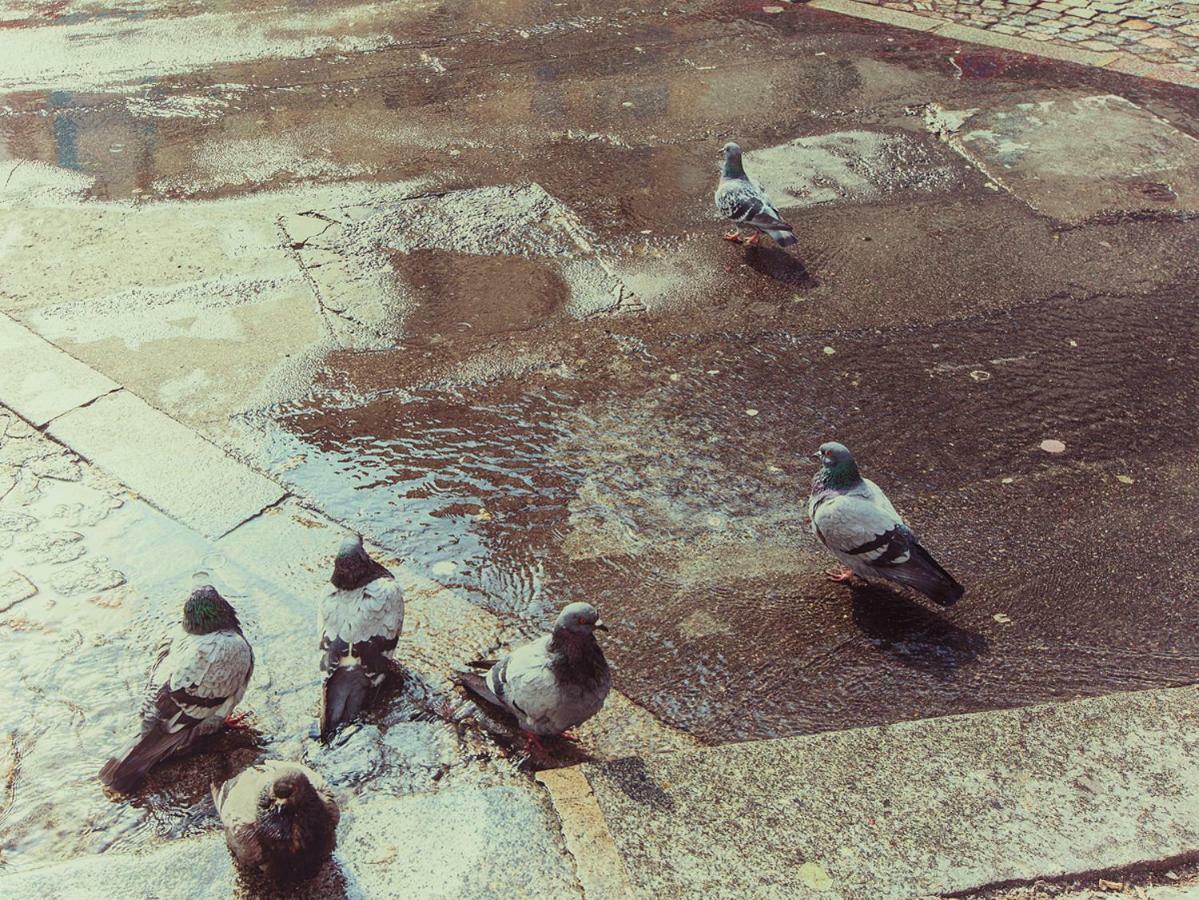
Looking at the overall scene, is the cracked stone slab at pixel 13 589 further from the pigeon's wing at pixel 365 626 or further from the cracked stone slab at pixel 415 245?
the cracked stone slab at pixel 415 245

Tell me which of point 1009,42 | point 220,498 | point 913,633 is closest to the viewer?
point 913,633

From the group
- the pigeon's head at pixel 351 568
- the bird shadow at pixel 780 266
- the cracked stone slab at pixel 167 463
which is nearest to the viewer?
the pigeon's head at pixel 351 568

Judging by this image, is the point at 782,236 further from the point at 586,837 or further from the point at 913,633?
the point at 586,837

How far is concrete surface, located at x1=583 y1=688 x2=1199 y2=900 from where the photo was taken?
3.11 m

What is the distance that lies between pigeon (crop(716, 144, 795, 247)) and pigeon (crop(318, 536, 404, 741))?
3.94 m

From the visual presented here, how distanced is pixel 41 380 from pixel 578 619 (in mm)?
3813

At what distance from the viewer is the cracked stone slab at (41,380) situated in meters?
5.53

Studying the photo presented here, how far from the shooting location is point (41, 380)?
571cm

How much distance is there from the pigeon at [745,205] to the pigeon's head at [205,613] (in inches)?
172

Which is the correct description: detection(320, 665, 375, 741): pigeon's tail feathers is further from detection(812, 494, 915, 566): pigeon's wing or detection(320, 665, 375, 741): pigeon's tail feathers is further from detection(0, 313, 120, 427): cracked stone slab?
detection(0, 313, 120, 427): cracked stone slab

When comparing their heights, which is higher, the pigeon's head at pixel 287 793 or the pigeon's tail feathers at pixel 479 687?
the pigeon's head at pixel 287 793

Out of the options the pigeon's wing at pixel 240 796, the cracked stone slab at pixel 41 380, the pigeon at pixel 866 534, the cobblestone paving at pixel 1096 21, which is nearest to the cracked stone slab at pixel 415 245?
the cracked stone slab at pixel 41 380

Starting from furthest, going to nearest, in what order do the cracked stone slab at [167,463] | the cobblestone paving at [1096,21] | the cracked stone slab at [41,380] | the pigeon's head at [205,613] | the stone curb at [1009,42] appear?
the cobblestone paving at [1096,21] → the stone curb at [1009,42] → the cracked stone slab at [41,380] → the cracked stone slab at [167,463] → the pigeon's head at [205,613]

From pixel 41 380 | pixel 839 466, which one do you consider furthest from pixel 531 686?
pixel 41 380
